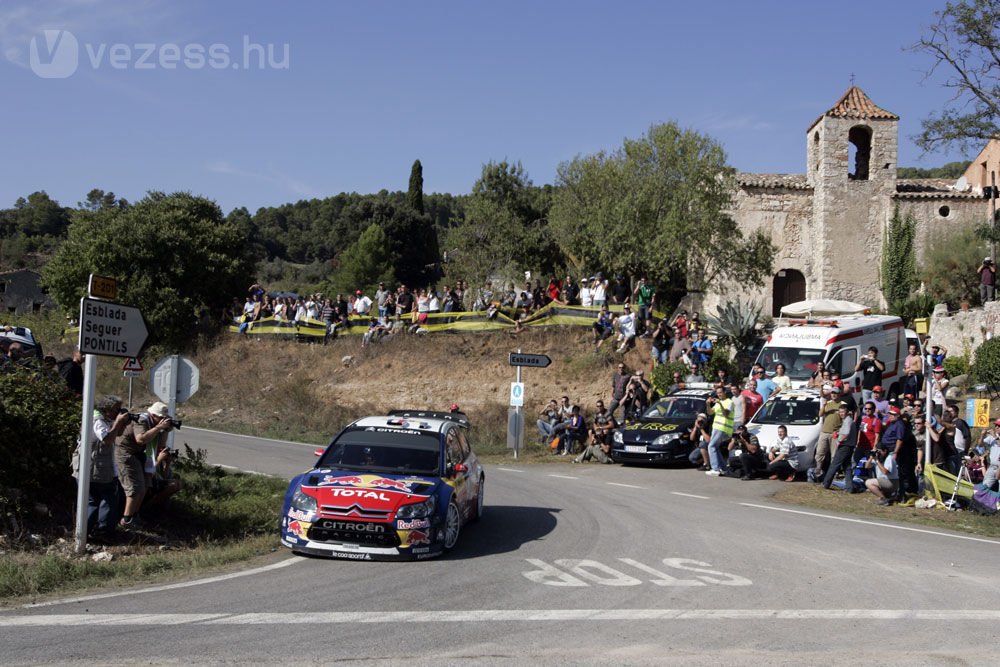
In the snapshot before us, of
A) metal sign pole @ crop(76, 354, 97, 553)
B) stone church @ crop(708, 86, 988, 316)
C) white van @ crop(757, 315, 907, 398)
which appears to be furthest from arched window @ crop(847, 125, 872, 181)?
metal sign pole @ crop(76, 354, 97, 553)

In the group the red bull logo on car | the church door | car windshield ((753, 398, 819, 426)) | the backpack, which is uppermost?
the church door

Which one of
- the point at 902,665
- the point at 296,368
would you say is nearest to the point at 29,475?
the point at 902,665

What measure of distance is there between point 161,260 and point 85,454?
38767 millimetres

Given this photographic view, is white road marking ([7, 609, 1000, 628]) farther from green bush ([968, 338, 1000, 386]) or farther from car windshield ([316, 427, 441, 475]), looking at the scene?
green bush ([968, 338, 1000, 386])

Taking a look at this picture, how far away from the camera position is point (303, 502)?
10.7 m

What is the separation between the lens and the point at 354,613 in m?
8.03

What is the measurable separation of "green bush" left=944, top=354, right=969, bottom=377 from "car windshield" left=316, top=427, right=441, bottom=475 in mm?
24341

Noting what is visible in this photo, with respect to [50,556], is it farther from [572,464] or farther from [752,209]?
[752,209]

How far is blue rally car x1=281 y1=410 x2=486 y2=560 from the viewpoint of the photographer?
34.2 feet

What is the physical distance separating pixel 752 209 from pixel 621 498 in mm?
34543

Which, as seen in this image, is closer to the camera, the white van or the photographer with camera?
the photographer with camera

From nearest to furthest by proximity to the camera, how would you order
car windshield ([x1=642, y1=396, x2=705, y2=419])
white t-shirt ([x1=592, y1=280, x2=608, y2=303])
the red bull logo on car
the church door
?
the red bull logo on car, car windshield ([x1=642, y1=396, x2=705, y2=419]), white t-shirt ([x1=592, y1=280, x2=608, y2=303]), the church door

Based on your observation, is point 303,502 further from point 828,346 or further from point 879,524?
point 828,346

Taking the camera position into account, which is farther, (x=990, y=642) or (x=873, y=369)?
(x=873, y=369)
